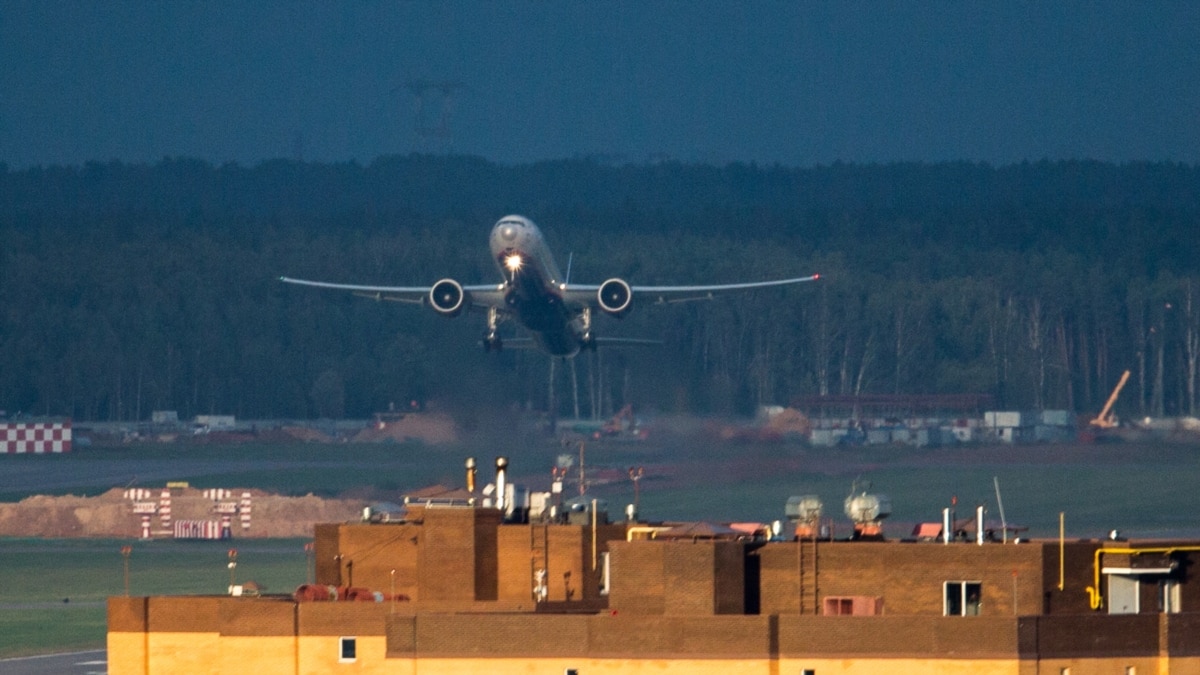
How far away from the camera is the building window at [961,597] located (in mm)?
36906

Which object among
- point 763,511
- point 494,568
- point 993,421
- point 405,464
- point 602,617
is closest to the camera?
point 602,617

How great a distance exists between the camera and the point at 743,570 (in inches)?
1435

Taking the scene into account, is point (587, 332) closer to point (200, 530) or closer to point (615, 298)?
point (615, 298)

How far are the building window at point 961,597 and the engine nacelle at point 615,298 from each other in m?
63.7

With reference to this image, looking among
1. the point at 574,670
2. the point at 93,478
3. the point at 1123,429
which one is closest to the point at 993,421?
the point at 1123,429

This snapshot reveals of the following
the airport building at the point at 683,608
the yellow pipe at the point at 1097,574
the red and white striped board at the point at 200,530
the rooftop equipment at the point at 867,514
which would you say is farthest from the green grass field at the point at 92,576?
the yellow pipe at the point at 1097,574

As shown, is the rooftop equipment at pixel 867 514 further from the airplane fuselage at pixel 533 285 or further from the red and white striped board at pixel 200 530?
the red and white striped board at pixel 200 530

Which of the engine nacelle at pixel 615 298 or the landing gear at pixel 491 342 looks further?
the landing gear at pixel 491 342

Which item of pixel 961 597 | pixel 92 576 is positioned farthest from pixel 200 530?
pixel 961 597

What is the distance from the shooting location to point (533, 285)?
98312 millimetres

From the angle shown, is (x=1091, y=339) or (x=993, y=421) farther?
(x=1091, y=339)

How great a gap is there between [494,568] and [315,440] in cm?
9891

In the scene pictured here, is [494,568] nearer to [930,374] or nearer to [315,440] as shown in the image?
[315,440]

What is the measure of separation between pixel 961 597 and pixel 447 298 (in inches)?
2536
